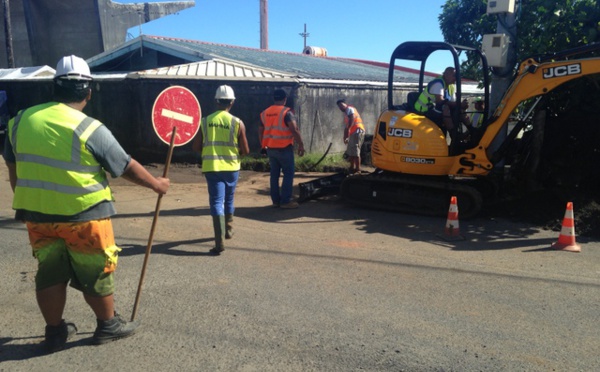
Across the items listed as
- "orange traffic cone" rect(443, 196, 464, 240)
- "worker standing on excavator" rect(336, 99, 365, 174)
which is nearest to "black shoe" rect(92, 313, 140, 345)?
"orange traffic cone" rect(443, 196, 464, 240)

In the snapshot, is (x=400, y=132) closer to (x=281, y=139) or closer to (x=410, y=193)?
(x=410, y=193)

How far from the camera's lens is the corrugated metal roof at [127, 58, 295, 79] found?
13.7 meters

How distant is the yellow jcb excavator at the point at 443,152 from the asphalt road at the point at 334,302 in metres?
0.80

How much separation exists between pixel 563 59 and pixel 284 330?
5.81m

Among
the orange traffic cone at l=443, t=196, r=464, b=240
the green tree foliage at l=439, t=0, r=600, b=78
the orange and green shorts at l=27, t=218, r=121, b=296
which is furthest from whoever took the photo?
the green tree foliage at l=439, t=0, r=600, b=78

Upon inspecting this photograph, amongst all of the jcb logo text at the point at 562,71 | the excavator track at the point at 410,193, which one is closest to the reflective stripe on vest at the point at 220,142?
the excavator track at the point at 410,193

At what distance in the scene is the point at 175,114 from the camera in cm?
525

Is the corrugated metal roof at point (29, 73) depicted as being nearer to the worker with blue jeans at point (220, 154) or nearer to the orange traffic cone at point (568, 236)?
the worker with blue jeans at point (220, 154)

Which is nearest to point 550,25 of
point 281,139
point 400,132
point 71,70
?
point 400,132

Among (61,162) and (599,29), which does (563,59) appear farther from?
(61,162)

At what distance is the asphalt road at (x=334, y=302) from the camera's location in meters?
3.67

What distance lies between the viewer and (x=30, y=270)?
5.51m

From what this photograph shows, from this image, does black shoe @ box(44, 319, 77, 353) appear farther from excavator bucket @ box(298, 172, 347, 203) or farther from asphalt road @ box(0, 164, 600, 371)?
excavator bucket @ box(298, 172, 347, 203)

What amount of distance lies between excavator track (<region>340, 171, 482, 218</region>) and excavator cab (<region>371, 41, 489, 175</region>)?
0.19m
